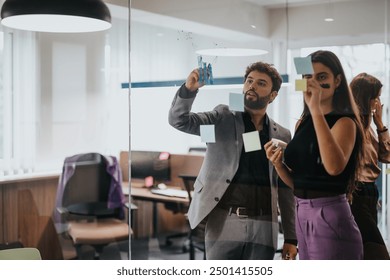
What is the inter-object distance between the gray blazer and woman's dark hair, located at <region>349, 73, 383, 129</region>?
336mm

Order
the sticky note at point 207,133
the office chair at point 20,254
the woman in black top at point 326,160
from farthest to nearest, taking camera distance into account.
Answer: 1. the office chair at point 20,254
2. the sticky note at point 207,133
3. the woman in black top at point 326,160

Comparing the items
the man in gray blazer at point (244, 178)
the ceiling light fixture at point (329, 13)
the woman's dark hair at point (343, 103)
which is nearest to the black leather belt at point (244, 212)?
the man in gray blazer at point (244, 178)

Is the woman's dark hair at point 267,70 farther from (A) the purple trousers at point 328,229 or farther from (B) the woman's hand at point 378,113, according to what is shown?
(A) the purple trousers at point 328,229

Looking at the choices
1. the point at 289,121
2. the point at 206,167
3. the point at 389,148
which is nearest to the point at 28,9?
the point at 206,167

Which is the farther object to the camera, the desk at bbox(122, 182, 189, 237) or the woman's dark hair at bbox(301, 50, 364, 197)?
the desk at bbox(122, 182, 189, 237)

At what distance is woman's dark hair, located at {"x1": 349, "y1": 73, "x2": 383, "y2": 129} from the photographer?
2322 mm

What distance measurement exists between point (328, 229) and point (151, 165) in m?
0.84

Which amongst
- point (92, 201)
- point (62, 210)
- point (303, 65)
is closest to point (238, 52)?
point (303, 65)

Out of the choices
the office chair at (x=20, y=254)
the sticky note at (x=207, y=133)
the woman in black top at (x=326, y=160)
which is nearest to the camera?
the woman in black top at (x=326, y=160)

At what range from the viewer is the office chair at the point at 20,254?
2.55m

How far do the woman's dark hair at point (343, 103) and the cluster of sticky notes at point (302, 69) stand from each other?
0.08 feet

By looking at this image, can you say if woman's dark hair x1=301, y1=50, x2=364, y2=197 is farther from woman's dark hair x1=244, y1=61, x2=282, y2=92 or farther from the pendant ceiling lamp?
the pendant ceiling lamp

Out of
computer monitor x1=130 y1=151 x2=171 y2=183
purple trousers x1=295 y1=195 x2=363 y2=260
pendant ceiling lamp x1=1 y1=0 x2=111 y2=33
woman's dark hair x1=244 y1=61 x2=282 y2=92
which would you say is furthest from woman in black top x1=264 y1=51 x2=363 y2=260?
pendant ceiling lamp x1=1 y1=0 x2=111 y2=33

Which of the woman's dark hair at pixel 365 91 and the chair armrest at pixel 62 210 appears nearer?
the woman's dark hair at pixel 365 91
